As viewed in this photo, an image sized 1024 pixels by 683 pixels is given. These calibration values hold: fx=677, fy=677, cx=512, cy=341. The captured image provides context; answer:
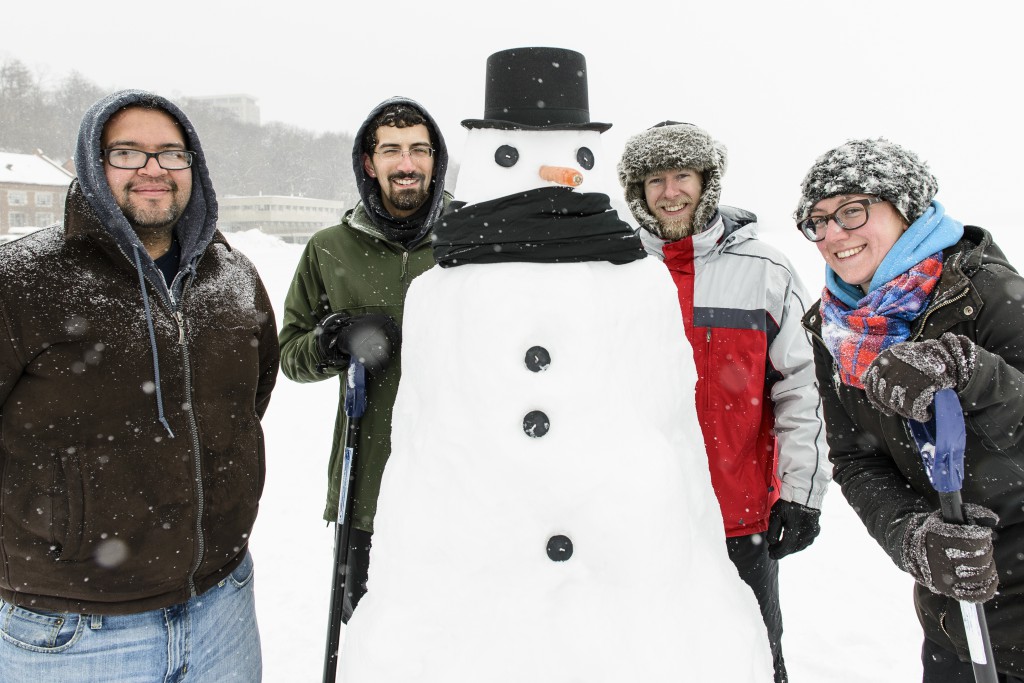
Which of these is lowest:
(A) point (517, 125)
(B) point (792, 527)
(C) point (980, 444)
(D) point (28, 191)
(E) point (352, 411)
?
(B) point (792, 527)

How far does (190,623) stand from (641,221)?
7.04ft

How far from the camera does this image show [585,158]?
6.30 ft

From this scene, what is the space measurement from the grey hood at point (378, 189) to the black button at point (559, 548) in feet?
4.66

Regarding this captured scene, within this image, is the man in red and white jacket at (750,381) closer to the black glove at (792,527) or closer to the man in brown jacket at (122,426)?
the black glove at (792,527)

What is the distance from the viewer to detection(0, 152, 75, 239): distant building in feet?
115

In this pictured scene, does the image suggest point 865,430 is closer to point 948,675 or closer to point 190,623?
point 948,675

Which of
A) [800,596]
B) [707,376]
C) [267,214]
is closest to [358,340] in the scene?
[707,376]

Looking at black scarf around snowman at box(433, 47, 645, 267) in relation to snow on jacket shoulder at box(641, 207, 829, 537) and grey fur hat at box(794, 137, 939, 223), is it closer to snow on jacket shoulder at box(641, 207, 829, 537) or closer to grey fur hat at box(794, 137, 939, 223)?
grey fur hat at box(794, 137, 939, 223)

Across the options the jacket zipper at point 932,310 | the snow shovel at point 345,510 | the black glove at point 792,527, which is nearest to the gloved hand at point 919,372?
the jacket zipper at point 932,310

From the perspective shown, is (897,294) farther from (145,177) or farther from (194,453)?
(145,177)

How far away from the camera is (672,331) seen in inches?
72.5

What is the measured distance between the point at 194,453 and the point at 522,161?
1287 mm

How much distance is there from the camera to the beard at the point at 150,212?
1986 mm

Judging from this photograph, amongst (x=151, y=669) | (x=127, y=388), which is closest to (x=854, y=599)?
(x=151, y=669)
